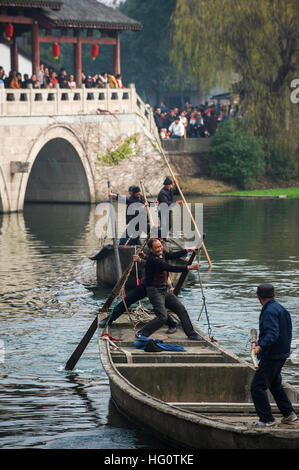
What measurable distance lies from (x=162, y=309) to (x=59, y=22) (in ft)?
83.5

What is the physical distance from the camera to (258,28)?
3988cm

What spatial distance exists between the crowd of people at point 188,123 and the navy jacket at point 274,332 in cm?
3286

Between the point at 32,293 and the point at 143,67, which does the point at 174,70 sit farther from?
the point at 32,293

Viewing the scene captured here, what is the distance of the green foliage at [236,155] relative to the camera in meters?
41.1

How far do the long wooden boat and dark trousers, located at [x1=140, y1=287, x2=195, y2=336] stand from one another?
0.25 metres

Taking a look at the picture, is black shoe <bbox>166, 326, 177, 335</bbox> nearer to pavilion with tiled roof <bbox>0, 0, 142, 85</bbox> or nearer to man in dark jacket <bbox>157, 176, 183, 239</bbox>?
man in dark jacket <bbox>157, 176, 183, 239</bbox>

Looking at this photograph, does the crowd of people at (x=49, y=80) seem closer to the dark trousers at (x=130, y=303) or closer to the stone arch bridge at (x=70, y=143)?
the stone arch bridge at (x=70, y=143)

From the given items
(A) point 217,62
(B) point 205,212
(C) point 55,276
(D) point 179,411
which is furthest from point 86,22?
(D) point 179,411

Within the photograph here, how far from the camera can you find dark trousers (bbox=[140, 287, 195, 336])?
12.8 m

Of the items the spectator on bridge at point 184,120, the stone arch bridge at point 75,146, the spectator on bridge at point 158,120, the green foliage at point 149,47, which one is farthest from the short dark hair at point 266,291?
the green foliage at point 149,47

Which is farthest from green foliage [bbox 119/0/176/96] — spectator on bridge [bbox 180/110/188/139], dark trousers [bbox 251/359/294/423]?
dark trousers [bbox 251/359/294/423]

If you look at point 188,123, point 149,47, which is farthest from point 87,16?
point 149,47

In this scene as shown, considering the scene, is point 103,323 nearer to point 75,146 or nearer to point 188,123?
point 75,146
